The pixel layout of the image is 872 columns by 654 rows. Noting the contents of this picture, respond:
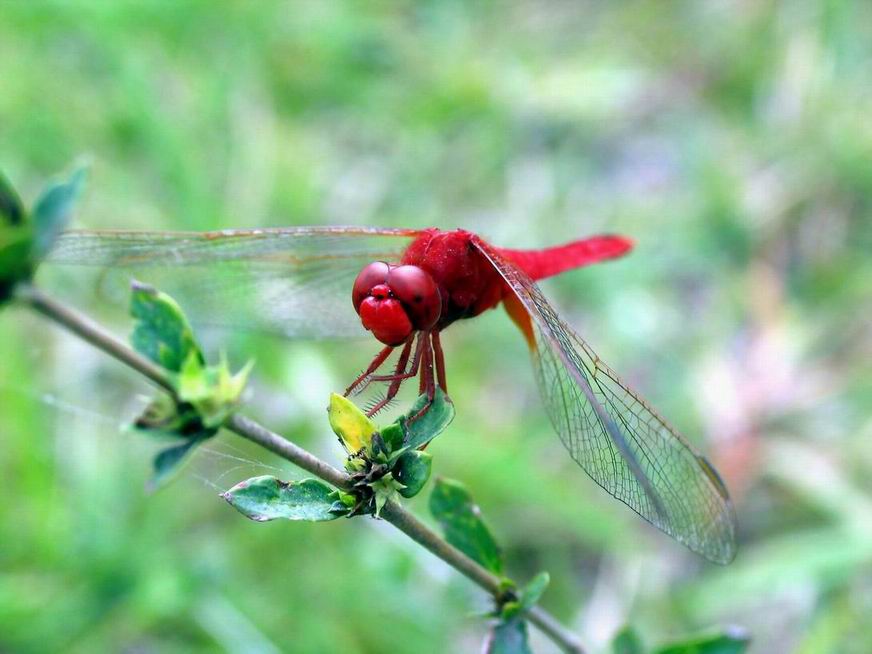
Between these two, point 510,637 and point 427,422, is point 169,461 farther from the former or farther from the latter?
point 510,637

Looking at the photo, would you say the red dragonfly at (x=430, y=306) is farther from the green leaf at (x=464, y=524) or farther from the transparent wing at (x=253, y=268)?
the green leaf at (x=464, y=524)

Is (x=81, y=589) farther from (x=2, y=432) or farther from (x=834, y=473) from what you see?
(x=834, y=473)

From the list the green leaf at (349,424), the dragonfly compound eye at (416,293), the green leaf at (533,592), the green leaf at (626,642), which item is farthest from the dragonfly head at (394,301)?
the green leaf at (626,642)

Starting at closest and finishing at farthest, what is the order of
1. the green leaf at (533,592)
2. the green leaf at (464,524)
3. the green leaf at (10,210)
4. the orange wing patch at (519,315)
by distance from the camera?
the green leaf at (10,210)
the green leaf at (533,592)
the green leaf at (464,524)
the orange wing patch at (519,315)

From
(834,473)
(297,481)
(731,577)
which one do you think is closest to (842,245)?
(834,473)

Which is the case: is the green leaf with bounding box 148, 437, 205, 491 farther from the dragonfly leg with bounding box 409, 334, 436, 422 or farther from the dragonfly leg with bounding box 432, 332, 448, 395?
the dragonfly leg with bounding box 432, 332, 448, 395

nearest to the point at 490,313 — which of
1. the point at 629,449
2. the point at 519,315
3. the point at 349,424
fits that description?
the point at 519,315
